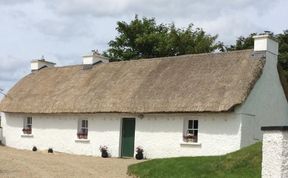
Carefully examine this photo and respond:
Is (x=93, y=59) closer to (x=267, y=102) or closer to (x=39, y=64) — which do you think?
(x=39, y=64)

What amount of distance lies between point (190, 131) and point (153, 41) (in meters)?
18.9

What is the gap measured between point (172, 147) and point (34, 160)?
20.8 ft

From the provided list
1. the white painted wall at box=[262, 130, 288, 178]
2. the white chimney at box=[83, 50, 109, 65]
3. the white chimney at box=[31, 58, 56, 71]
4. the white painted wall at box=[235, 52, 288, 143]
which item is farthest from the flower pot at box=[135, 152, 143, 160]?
the white chimney at box=[31, 58, 56, 71]

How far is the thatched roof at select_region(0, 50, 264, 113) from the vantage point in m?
23.6

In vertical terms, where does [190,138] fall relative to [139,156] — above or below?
above

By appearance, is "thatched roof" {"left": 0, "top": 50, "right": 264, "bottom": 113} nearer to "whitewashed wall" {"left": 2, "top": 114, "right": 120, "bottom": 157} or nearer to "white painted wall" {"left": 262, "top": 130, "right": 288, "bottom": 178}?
"whitewashed wall" {"left": 2, "top": 114, "right": 120, "bottom": 157}

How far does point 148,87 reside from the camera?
87.0 feet

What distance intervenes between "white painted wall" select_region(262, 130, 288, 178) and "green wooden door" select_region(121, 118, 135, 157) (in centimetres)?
1425

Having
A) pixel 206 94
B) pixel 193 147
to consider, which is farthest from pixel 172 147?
pixel 206 94

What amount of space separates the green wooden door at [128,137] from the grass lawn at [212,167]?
7.32 m

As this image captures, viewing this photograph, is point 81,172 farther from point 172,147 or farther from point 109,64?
point 109,64

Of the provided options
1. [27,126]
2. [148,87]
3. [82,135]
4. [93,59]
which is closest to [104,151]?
[82,135]

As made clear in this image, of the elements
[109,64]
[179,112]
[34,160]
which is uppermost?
[109,64]

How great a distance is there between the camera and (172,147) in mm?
24516
